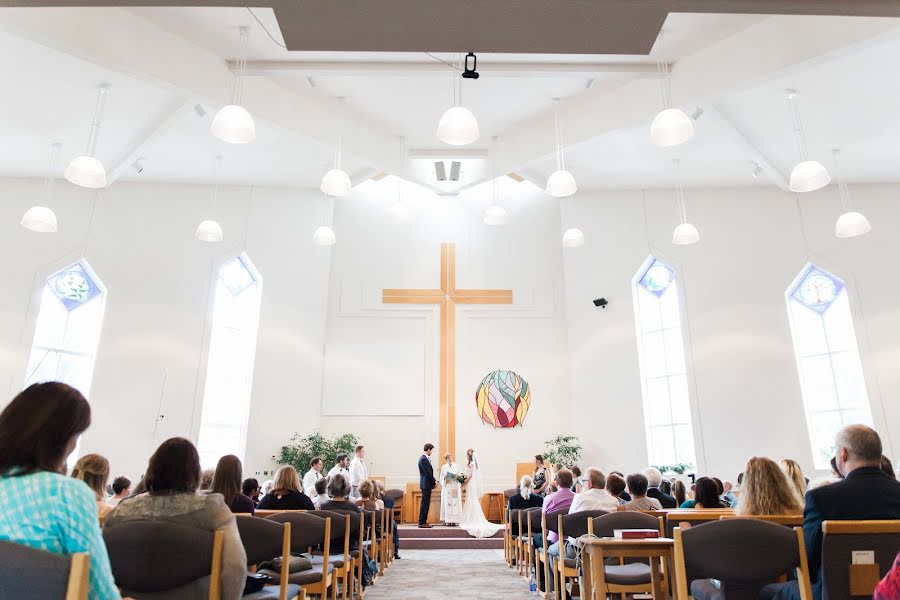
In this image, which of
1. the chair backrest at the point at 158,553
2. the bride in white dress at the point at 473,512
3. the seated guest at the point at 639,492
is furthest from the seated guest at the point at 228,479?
the bride in white dress at the point at 473,512

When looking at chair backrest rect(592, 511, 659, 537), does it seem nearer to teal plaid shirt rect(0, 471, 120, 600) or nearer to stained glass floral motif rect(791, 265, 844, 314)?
teal plaid shirt rect(0, 471, 120, 600)

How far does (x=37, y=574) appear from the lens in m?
1.22

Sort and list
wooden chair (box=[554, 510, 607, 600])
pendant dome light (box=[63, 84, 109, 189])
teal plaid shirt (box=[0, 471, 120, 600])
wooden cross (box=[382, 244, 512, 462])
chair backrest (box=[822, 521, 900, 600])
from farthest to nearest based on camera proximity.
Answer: wooden cross (box=[382, 244, 512, 462]) < pendant dome light (box=[63, 84, 109, 189]) < wooden chair (box=[554, 510, 607, 600]) < chair backrest (box=[822, 521, 900, 600]) < teal plaid shirt (box=[0, 471, 120, 600])

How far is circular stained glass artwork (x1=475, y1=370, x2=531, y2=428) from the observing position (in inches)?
421

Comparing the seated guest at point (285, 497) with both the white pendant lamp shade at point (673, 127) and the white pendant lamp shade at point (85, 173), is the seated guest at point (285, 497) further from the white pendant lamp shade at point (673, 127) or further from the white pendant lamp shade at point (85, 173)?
the white pendant lamp shade at point (673, 127)

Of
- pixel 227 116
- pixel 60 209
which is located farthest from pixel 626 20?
pixel 60 209

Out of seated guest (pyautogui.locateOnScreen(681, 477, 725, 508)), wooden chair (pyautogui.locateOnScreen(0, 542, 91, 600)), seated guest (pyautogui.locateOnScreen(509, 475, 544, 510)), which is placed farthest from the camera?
seated guest (pyautogui.locateOnScreen(509, 475, 544, 510))

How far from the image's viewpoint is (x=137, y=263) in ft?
32.8

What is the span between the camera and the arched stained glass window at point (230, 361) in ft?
32.4

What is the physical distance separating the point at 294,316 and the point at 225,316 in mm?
1169

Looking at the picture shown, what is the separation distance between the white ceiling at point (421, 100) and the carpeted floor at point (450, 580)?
5672 mm

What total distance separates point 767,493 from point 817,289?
28.1 feet

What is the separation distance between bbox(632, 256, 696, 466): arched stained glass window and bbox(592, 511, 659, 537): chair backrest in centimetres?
702

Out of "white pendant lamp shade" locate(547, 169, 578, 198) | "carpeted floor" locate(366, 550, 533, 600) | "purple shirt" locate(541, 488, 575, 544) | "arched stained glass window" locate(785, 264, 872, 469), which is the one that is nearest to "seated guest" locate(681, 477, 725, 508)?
"purple shirt" locate(541, 488, 575, 544)
